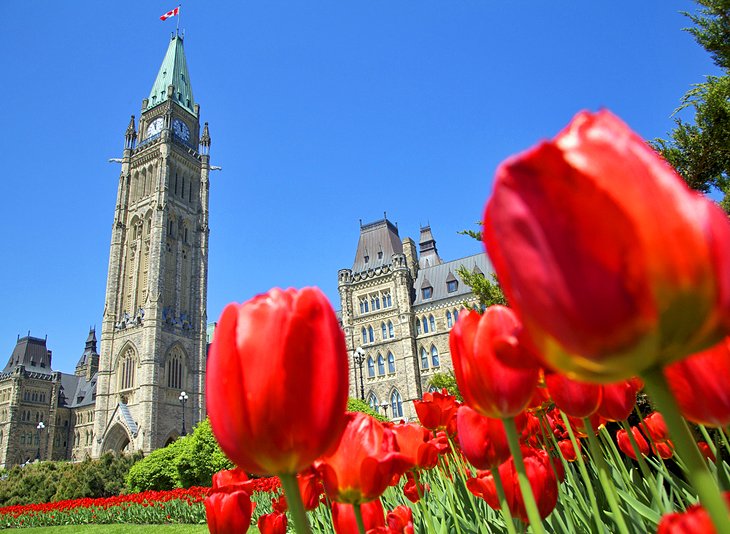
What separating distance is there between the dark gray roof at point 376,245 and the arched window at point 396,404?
9.80 metres

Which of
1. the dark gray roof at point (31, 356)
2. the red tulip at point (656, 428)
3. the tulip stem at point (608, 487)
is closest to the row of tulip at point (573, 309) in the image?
the tulip stem at point (608, 487)

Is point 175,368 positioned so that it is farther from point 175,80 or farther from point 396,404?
point 175,80

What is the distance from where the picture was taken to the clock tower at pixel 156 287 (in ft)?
124

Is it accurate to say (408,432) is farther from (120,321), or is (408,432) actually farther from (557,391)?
(120,321)

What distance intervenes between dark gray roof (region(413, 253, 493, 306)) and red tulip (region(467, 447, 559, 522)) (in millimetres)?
32802

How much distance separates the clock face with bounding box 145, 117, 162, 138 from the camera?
49278mm

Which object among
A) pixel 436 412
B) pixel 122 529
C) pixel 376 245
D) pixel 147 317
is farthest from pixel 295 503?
pixel 147 317

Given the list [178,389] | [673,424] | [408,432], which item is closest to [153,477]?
[408,432]

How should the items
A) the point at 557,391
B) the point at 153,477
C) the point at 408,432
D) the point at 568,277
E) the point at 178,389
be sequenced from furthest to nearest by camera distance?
the point at 178,389 < the point at 153,477 < the point at 408,432 < the point at 557,391 < the point at 568,277

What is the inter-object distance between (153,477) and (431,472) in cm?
1713

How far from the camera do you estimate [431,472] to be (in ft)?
12.9

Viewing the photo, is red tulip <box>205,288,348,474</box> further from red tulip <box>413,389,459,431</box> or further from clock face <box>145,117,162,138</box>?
clock face <box>145,117,162,138</box>

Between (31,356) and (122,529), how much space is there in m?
62.0

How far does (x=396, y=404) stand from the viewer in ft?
106
